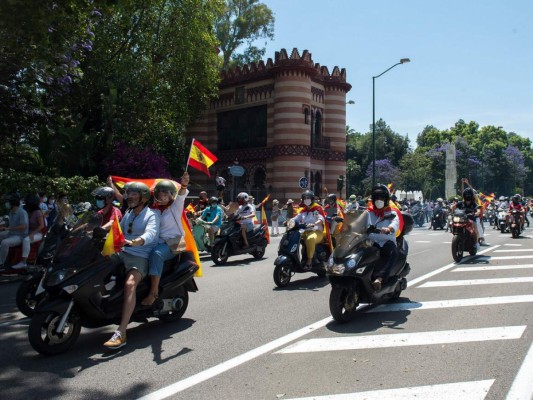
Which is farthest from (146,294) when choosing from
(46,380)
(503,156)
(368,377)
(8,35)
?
(503,156)

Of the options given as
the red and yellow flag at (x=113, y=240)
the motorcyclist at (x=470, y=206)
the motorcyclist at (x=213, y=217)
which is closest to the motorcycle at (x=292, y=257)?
the red and yellow flag at (x=113, y=240)

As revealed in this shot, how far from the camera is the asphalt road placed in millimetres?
4211

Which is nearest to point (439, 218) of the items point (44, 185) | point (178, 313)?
point (44, 185)

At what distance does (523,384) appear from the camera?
426 centimetres

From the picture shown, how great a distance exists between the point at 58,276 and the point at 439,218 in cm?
2457

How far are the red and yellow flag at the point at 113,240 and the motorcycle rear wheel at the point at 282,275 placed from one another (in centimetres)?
398

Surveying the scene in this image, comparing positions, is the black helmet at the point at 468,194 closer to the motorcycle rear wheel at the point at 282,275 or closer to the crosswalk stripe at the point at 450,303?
the crosswalk stripe at the point at 450,303

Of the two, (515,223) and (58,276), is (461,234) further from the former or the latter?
(58,276)

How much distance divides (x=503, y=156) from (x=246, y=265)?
75.6m

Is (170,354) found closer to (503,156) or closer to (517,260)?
(517,260)

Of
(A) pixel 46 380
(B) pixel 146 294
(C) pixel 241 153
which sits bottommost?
(A) pixel 46 380

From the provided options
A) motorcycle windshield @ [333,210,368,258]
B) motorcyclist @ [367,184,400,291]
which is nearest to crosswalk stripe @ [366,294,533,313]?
motorcyclist @ [367,184,400,291]

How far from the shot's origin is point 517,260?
12.6m

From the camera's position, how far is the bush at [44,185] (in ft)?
54.0
